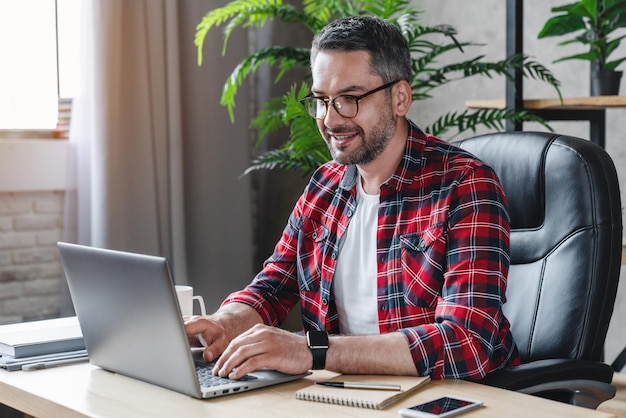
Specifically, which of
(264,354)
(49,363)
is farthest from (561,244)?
(49,363)

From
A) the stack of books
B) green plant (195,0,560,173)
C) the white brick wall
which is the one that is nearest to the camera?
the stack of books

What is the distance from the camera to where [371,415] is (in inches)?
A: 44.4

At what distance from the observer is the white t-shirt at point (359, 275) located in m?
1.67

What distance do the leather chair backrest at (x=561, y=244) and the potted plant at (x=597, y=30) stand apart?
38.8 inches

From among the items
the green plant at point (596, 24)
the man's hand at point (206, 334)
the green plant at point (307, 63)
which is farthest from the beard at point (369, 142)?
the green plant at point (596, 24)

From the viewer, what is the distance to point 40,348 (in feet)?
4.89

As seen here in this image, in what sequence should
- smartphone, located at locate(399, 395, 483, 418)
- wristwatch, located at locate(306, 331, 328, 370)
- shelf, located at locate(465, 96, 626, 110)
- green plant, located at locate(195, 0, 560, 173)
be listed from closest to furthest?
smartphone, located at locate(399, 395, 483, 418) → wristwatch, located at locate(306, 331, 328, 370) → shelf, located at locate(465, 96, 626, 110) → green plant, located at locate(195, 0, 560, 173)

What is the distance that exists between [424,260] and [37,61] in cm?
188

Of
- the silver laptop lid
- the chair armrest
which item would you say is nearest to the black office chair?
the chair armrest

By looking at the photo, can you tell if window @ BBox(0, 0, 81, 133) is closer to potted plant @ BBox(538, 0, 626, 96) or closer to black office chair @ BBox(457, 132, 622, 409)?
potted plant @ BBox(538, 0, 626, 96)

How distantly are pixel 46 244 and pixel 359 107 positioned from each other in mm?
1640

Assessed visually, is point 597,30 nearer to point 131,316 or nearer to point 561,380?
point 561,380

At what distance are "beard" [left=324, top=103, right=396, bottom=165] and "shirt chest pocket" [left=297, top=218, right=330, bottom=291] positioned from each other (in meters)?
0.17

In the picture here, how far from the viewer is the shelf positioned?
247 centimetres
